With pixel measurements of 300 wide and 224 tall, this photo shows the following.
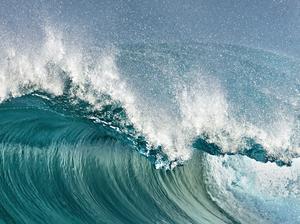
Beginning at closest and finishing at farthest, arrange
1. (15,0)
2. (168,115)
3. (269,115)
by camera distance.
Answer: (15,0), (168,115), (269,115)

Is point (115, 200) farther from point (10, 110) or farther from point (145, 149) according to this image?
point (10, 110)

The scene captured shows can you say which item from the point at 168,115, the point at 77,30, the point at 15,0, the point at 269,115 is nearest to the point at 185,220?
the point at 168,115

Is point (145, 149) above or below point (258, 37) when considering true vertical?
below

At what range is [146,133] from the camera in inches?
311

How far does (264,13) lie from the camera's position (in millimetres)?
9297

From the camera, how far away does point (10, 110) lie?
7.57 metres

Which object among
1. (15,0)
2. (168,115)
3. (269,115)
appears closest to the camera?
(15,0)

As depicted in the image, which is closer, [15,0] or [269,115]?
[15,0]

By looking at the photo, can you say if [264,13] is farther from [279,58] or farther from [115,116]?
[115,116]

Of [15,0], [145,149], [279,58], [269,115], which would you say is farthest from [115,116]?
[279,58]

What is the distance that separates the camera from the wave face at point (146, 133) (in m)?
7.36

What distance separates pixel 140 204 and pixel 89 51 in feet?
6.59

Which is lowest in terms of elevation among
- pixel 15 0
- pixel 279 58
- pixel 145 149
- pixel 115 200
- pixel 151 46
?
pixel 115 200

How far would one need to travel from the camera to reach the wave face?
7363 mm
